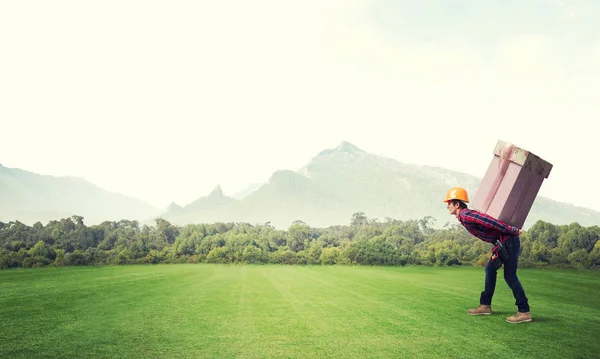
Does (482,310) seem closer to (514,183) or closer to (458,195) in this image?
(458,195)

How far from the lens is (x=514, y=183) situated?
738 centimetres

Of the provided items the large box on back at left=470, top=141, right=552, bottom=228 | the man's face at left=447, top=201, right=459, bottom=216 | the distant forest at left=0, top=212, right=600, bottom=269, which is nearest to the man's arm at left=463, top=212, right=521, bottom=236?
the large box on back at left=470, top=141, right=552, bottom=228

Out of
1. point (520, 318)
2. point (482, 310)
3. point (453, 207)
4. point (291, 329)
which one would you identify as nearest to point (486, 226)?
point (453, 207)

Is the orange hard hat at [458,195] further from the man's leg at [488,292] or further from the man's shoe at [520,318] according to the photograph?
the man's shoe at [520,318]

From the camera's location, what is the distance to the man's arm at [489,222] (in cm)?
723

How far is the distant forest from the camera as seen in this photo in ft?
122

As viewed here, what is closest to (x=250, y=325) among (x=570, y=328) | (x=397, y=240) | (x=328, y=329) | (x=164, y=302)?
(x=328, y=329)

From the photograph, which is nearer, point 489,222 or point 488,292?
point 489,222

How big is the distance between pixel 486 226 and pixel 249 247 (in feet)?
141

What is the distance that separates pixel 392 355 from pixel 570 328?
4.04m

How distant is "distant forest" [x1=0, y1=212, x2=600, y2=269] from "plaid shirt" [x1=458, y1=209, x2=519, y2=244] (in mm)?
32879

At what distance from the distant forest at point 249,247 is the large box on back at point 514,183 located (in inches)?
1285

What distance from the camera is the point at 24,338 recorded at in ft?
20.1

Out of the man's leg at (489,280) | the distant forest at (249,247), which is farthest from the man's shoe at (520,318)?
the distant forest at (249,247)
